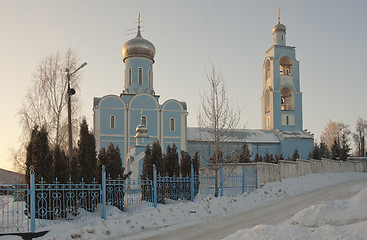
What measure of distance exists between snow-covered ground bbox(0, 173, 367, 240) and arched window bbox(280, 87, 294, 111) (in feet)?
97.9

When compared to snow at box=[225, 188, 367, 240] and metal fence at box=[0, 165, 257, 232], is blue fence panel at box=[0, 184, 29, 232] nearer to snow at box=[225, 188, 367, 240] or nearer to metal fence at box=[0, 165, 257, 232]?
metal fence at box=[0, 165, 257, 232]

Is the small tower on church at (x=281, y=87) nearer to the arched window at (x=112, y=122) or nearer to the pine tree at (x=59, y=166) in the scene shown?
the arched window at (x=112, y=122)

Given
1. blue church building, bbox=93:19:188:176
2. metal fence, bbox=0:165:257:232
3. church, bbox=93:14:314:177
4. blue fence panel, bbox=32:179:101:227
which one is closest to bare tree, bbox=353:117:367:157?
church, bbox=93:14:314:177

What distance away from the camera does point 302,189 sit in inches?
712

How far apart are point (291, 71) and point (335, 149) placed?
10064 millimetres

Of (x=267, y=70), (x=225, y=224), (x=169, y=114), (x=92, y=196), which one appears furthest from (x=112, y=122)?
(x=225, y=224)

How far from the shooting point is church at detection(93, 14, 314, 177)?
3016 cm

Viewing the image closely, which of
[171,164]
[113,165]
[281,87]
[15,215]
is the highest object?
[281,87]

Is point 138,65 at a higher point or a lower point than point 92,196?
higher

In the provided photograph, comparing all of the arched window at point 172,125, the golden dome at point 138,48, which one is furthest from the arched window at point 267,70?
the arched window at point 172,125

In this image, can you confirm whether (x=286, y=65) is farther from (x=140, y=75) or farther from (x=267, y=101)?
(x=140, y=75)

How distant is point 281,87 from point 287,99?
2.53 meters

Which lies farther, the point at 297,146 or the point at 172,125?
the point at 297,146

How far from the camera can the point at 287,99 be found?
4300 centimetres
